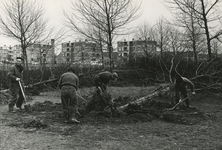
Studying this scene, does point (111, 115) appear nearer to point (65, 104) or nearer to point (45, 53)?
point (65, 104)

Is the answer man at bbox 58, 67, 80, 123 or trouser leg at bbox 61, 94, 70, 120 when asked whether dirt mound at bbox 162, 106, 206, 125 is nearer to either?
man at bbox 58, 67, 80, 123

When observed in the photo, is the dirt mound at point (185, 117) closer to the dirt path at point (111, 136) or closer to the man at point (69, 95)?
the dirt path at point (111, 136)

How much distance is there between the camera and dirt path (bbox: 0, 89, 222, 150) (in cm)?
408

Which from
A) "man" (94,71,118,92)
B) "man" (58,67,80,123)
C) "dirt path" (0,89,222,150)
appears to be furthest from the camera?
"man" (94,71,118,92)

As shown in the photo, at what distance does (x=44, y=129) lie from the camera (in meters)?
5.22

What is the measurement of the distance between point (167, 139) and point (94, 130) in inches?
60.6

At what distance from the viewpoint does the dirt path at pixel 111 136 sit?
4.08 meters

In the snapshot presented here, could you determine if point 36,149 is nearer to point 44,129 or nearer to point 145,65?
point 44,129

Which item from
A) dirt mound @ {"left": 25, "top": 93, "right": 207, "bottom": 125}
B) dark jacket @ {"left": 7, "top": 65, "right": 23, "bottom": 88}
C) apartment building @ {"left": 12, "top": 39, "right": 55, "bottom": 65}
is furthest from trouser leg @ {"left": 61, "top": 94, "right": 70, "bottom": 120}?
apartment building @ {"left": 12, "top": 39, "right": 55, "bottom": 65}

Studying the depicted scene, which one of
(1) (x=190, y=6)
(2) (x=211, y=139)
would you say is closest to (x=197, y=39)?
(1) (x=190, y=6)

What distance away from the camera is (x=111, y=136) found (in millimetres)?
4734

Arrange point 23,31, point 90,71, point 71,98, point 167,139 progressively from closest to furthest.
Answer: point 167,139, point 71,98, point 90,71, point 23,31

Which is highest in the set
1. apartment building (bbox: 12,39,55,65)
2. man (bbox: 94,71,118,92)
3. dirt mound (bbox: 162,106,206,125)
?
apartment building (bbox: 12,39,55,65)

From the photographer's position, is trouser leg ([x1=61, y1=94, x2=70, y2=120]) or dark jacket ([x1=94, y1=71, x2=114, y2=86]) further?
dark jacket ([x1=94, y1=71, x2=114, y2=86])
